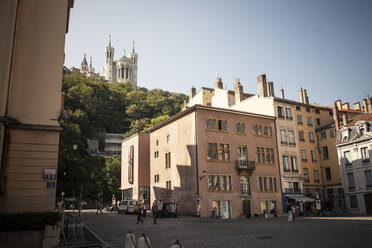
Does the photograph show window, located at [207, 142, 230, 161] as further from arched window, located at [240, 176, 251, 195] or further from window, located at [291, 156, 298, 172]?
window, located at [291, 156, 298, 172]

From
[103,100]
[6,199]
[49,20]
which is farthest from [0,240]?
[103,100]

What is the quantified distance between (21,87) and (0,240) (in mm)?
7522

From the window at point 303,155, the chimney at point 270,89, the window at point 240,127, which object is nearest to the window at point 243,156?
the window at point 240,127

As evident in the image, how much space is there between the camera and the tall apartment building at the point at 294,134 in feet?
151

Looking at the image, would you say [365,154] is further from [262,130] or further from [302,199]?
[262,130]

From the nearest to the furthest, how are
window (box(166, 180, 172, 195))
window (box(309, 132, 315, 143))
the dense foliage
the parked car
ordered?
window (box(166, 180, 172, 195)) → the parked car → window (box(309, 132, 315, 143)) → the dense foliage

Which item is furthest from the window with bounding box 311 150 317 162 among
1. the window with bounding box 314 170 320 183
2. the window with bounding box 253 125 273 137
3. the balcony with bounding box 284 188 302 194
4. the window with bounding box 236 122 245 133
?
the window with bounding box 236 122 245 133

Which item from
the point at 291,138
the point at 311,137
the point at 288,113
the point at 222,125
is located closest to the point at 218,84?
the point at 288,113

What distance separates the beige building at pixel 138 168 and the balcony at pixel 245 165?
614 inches

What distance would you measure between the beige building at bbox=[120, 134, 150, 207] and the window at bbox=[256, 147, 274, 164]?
1711 cm

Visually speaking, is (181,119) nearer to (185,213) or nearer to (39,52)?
(185,213)

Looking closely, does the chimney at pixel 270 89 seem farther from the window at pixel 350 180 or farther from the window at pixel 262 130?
the window at pixel 350 180

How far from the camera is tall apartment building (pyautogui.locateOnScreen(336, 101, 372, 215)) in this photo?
1722 inches

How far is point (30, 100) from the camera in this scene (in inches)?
673
